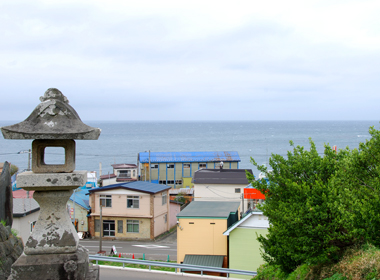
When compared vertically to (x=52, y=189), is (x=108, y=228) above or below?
below

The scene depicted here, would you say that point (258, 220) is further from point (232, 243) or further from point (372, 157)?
point (372, 157)

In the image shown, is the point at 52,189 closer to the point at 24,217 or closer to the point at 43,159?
the point at 43,159

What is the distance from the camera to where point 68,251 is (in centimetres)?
570

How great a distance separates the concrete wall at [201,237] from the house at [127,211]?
32.8 feet

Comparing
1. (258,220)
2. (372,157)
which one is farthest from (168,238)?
(372,157)

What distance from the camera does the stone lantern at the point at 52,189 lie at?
5.54 meters

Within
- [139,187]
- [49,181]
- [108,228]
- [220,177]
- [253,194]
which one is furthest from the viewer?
[220,177]

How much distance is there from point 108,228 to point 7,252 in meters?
24.7

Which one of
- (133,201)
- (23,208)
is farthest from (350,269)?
(133,201)

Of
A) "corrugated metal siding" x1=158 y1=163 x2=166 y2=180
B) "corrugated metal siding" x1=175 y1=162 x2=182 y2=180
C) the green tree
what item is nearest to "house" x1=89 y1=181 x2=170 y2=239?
the green tree

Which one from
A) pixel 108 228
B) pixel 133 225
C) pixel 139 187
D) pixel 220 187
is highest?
pixel 139 187

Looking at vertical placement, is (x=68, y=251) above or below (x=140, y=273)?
above

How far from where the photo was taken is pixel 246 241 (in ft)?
63.6

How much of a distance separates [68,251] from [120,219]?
26810mm
